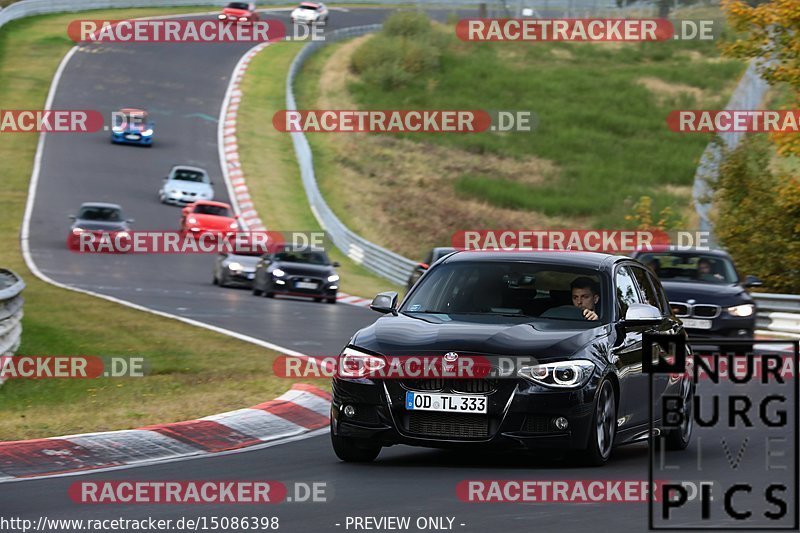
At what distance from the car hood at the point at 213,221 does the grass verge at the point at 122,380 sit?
8.33 m

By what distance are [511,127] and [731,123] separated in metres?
15.1

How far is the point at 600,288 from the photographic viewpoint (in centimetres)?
1098

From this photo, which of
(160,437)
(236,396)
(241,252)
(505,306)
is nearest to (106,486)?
(160,437)

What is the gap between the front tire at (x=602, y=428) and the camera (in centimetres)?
996

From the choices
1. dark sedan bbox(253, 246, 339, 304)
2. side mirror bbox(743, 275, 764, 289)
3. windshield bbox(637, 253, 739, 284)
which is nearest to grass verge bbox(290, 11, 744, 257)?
dark sedan bbox(253, 246, 339, 304)

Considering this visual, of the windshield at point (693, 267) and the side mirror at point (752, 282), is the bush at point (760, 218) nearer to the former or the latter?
the windshield at point (693, 267)

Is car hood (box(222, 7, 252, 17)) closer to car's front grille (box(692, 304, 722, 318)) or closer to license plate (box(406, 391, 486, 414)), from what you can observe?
car's front grille (box(692, 304, 722, 318))

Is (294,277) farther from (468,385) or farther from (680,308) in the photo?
(468,385)

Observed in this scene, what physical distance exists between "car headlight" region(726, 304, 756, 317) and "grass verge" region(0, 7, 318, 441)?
7.18m

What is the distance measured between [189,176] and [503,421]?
126 ft

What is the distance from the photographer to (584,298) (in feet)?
35.8

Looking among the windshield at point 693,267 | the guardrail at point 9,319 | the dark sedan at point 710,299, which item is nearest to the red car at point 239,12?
the windshield at point 693,267

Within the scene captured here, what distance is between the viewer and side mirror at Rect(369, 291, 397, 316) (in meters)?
11.0

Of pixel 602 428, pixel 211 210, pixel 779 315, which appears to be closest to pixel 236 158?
pixel 211 210
